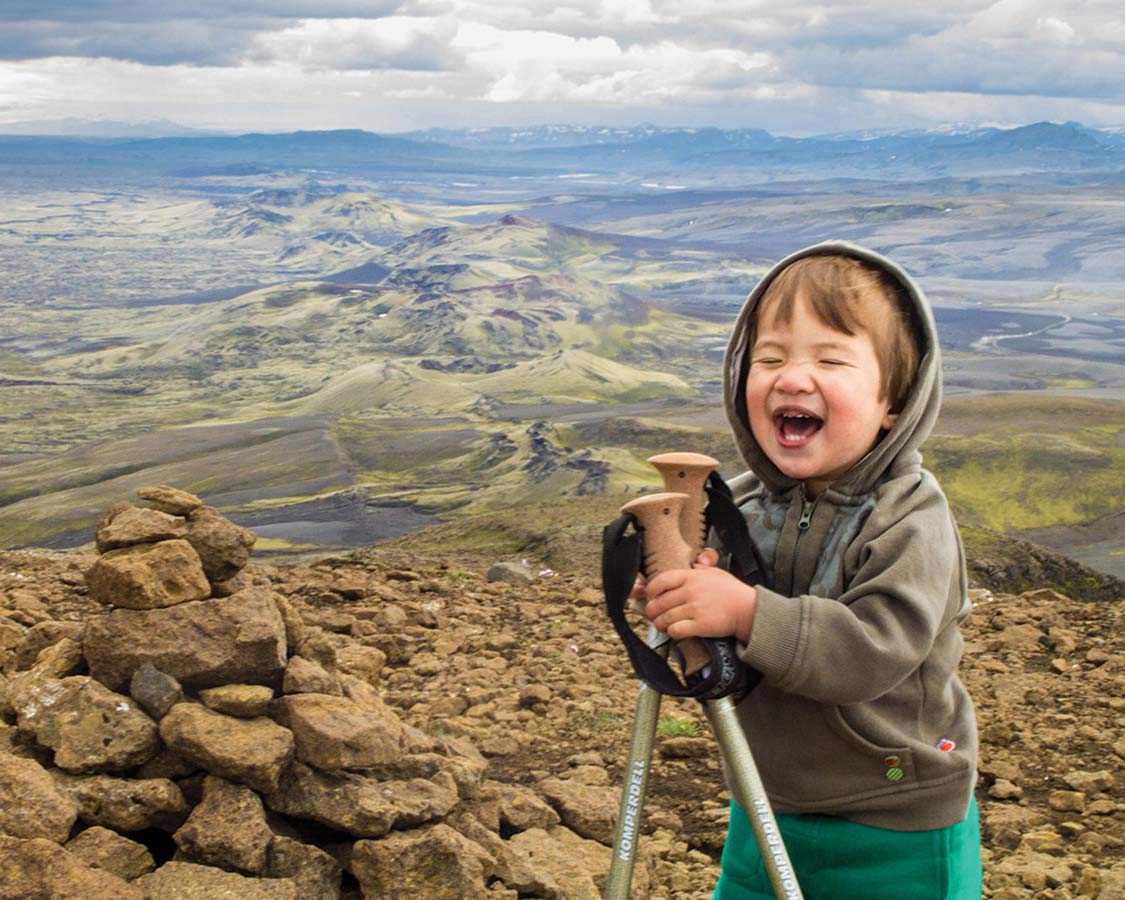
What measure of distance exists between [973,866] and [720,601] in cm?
116

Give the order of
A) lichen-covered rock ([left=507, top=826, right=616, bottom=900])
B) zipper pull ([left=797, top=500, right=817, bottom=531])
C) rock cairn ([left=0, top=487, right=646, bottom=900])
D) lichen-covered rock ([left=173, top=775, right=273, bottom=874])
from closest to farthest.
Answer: zipper pull ([left=797, top=500, right=817, bottom=531])
rock cairn ([left=0, top=487, right=646, bottom=900])
lichen-covered rock ([left=173, top=775, right=273, bottom=874])
lichen-covered rock ([left=507, top=826, right=616, bottom=900])

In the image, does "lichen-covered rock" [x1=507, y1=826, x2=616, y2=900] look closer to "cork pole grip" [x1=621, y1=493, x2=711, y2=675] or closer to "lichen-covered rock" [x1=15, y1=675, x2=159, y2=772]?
"lichen-covered rock" [x1=15, y1=675, x2=159, y2=772]

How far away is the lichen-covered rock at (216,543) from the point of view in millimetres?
5168

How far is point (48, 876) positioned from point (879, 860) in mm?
2476

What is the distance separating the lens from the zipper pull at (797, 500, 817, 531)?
2934 mm

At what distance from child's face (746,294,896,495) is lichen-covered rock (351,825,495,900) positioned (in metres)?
2.24

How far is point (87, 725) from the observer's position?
4199mm

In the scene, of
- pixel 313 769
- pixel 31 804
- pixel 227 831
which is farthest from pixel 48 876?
pixel 313 769

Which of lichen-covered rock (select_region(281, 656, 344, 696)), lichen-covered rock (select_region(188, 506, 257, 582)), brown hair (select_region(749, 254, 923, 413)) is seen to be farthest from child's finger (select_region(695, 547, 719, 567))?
lichen-covered rock (select_region(188, 506, 257, 582))

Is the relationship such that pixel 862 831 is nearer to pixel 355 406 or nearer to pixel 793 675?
pixel 793 675

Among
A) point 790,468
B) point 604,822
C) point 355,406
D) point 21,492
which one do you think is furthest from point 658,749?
point 355,406

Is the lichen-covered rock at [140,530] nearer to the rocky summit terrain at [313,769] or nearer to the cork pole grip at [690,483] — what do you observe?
the rocky summit terrain at [313,769]

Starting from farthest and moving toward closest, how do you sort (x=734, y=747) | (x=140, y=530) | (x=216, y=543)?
(x=216, y=543) < (x=140, y=530) < (x=734, y=747)

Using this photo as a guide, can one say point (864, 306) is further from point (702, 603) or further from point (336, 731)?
point (336, 731)
